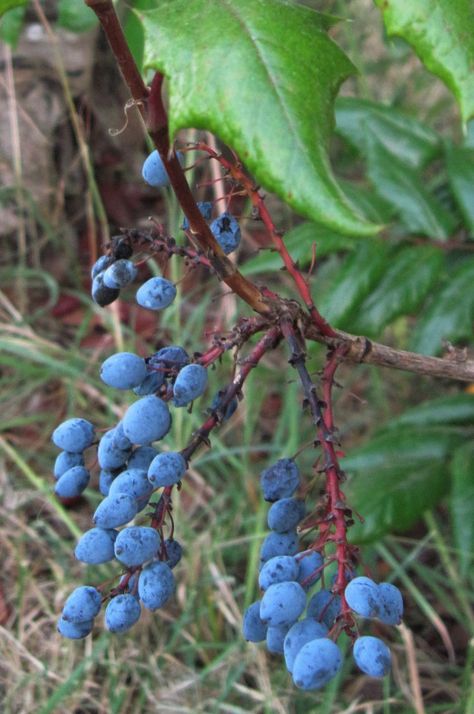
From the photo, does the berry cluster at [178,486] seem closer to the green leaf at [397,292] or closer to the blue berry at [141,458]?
the blue berry at [141,458]

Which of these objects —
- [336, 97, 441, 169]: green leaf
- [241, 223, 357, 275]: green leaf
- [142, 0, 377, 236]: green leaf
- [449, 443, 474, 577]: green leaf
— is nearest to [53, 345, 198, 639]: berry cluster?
[142, 0, 377, 236]: green leaf

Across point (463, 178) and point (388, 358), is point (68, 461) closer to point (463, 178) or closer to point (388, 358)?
point (388, 358)

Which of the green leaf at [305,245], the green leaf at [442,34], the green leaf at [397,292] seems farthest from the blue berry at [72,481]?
the green leaf at [397,292]

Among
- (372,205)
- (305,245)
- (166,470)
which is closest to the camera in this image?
(166,470)

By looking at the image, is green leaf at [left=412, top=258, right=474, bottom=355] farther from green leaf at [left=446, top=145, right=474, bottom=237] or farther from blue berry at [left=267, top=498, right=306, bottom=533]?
blue berry at [left=267, top=498, right=306, bottom=533]

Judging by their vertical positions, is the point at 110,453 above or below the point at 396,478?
above

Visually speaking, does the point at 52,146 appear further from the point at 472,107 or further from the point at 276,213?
the point at 472,107

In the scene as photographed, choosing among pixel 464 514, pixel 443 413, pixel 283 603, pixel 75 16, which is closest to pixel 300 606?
pixel 283 603
